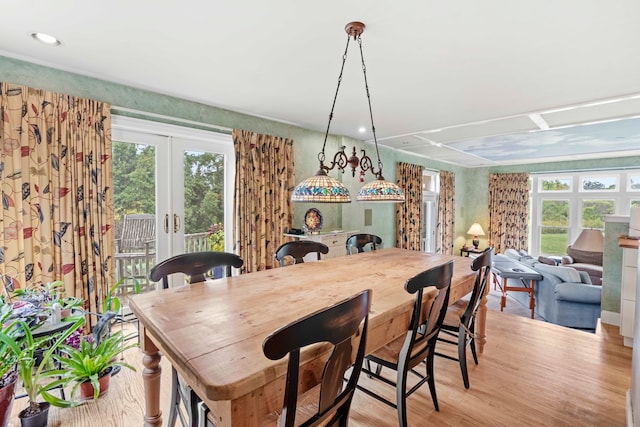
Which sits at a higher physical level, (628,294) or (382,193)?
(382,193)

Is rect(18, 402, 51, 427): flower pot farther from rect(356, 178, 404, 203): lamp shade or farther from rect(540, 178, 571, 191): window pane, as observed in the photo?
rect(540, 178, 571, 191): window pane

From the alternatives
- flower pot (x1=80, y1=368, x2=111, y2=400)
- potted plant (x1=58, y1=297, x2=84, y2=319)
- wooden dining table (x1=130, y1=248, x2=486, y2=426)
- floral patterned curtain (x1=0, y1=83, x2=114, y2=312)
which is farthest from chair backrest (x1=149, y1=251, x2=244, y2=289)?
floral patterned curtain (x1=0, y1=83, x2=114, y2=312)

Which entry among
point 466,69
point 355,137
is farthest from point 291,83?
point 355,137

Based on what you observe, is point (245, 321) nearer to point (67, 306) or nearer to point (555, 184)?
point (67, 306)

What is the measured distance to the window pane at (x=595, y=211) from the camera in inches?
246

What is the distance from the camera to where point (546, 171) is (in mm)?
6863

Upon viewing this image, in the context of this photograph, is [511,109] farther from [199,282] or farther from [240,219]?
[199,282]

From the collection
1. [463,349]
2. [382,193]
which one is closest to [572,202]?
[463,349]

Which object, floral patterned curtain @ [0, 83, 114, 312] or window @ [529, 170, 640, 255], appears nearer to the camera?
floral patterned curtain @ [0, 83, 114, 312]

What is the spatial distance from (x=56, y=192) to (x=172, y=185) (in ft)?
3.13

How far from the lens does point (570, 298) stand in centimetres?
363

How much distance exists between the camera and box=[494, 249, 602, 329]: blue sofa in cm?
355

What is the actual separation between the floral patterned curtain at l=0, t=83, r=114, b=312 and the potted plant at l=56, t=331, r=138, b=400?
2.53 feet

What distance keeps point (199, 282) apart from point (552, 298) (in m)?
4.34
